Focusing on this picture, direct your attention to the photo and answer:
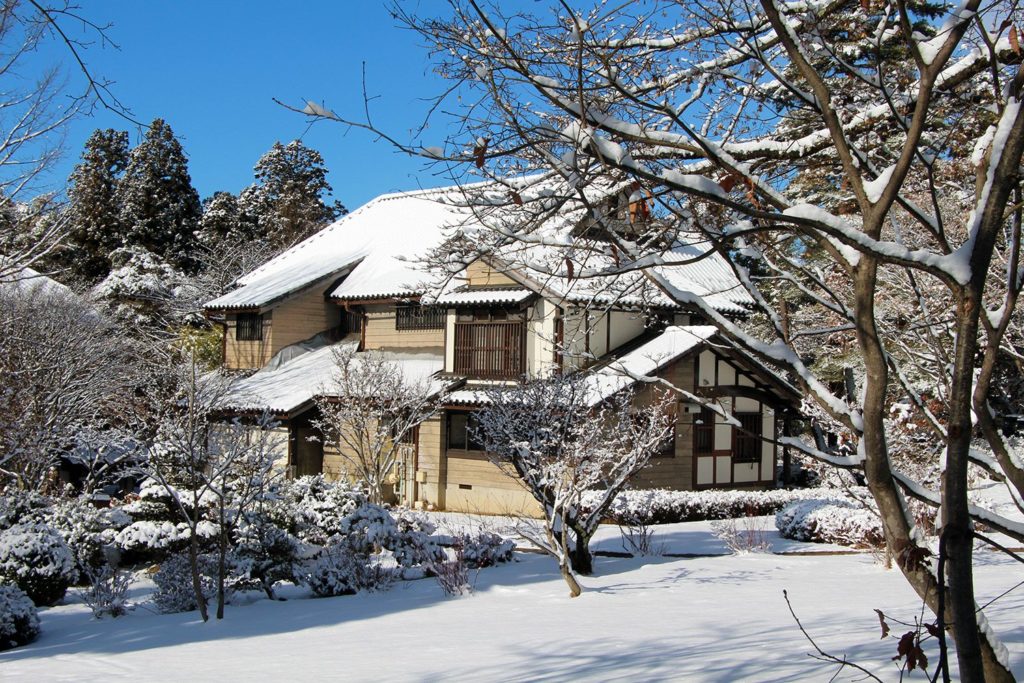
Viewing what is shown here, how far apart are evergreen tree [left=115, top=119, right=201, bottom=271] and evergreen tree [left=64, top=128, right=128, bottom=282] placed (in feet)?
2.07

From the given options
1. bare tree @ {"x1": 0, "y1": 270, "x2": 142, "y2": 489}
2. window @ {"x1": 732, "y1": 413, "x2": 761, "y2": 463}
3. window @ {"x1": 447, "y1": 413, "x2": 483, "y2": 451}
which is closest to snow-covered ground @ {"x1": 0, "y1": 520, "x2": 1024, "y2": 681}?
bare tree @ {"x1": 0, "y1": 270, "x2": 142, "y2": 489}

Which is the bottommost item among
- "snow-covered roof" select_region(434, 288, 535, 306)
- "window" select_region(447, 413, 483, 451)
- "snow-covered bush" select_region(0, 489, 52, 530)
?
"snow-covered bush" select_region(0, 489, 52, 530)

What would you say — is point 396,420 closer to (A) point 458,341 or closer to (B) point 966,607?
(A) point 458,341

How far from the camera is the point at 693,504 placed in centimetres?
2161

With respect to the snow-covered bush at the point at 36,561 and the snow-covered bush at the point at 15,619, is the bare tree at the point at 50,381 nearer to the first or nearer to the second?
the snow-covered bush at the point at 36,561

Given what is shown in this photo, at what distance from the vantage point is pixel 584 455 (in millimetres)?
13875

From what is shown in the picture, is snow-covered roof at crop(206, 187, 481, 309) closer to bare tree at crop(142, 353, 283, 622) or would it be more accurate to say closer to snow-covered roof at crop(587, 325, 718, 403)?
snow-covered roof at crop(587, 325, 718, 403)

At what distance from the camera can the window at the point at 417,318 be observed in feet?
89.4

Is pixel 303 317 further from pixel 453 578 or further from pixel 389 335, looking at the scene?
pixel 453 578

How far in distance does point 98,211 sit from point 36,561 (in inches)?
1375

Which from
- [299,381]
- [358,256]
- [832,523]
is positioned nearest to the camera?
[832,523]

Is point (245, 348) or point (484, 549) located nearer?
point (484, 549)

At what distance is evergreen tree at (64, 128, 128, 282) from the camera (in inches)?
1750

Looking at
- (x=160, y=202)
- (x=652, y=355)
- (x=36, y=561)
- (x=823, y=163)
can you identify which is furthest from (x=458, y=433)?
(x=160, y=202)
